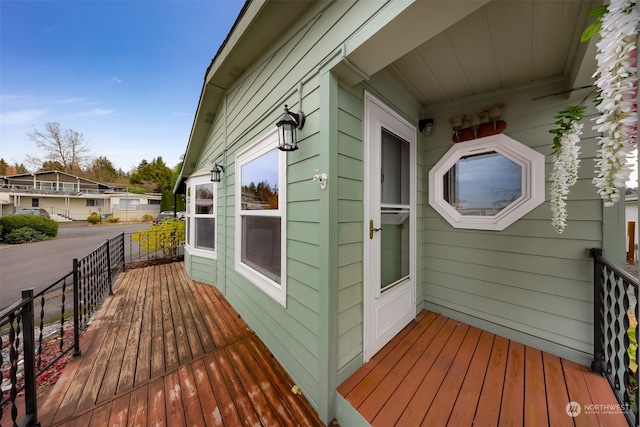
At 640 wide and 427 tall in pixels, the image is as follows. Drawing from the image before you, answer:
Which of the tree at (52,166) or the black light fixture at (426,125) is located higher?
the tree at (52,166)

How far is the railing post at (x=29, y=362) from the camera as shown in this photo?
140cm

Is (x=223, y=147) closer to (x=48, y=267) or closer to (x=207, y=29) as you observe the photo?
(x=207, y=29)

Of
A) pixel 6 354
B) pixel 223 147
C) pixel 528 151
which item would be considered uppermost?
A: pixel 223 147

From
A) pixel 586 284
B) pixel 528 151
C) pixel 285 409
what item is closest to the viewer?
pixel 285 409

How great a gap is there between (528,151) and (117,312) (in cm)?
516

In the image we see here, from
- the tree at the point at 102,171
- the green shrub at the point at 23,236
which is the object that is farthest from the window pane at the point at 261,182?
the tree at the point at 102,171

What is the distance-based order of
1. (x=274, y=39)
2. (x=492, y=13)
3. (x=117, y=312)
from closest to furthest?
(x=492, y=13)
(x=274, y=39)
(x=117, y=312)

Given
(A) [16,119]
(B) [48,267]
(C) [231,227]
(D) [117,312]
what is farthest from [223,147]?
(A) [16,119]

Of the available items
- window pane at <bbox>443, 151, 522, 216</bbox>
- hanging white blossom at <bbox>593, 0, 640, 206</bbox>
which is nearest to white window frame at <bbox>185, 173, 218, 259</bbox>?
window pane at <bbox>443, 151, 522, 216</bbox>

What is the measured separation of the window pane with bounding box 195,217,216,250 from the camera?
3.97 metres

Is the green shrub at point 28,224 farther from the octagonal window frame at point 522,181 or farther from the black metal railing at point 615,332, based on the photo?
the black metal railing at point 615,332

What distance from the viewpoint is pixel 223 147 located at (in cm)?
344

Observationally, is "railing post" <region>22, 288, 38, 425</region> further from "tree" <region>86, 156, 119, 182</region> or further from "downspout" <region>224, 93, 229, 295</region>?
"tree" <region>86, 156, 119, 182</region>

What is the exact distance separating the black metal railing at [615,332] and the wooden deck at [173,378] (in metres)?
1.97
